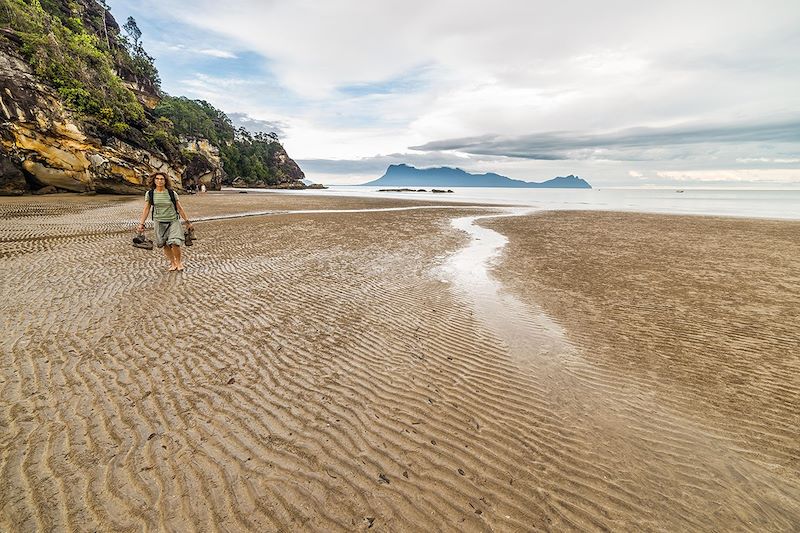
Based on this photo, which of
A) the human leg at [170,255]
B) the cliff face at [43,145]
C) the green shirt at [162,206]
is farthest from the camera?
the cliff face at [43,145]

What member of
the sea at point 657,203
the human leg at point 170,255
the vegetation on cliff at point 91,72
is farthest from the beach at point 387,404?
the sea at point 657,203

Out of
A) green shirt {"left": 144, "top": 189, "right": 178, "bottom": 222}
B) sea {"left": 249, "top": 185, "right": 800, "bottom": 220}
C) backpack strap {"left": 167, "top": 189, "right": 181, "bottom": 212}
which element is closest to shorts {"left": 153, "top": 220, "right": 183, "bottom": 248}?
green shirt {"left": 144, "top": 189, "right": 178, "bottom": 222}

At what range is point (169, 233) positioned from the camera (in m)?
9.78

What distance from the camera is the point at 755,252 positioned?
51.2ft

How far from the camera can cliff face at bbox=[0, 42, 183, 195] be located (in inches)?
1093

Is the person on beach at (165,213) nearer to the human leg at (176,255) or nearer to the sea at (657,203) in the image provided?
the human leg at (176,255)

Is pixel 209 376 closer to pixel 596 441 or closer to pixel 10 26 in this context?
pixel 596 441

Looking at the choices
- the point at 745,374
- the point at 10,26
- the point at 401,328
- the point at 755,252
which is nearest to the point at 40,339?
the point at 401,328

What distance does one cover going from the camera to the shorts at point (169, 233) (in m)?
9.76

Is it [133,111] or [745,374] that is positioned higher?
[133,111]

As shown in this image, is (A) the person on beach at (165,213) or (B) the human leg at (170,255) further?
(B) the human leg at (170,255)

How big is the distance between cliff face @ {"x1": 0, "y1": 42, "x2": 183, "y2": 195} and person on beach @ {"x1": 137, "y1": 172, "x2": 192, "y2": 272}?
106 feet

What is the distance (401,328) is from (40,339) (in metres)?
6.26

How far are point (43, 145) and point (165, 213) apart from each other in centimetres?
3374
